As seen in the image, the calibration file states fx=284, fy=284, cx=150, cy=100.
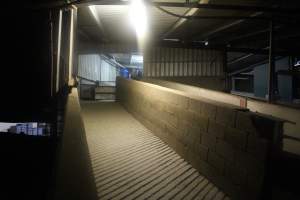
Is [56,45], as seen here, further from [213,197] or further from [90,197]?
[90,197]

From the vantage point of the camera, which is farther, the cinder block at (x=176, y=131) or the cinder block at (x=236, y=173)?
the cinder block at (x=176, y=131)

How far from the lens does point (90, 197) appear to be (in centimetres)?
113

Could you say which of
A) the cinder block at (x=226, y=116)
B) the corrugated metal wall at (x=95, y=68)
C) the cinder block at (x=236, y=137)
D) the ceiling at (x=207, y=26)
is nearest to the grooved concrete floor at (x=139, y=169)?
the cinder block at (x=236, y=137)

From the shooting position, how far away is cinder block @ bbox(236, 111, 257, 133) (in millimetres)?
3195

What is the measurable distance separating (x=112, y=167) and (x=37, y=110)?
11.7 ft

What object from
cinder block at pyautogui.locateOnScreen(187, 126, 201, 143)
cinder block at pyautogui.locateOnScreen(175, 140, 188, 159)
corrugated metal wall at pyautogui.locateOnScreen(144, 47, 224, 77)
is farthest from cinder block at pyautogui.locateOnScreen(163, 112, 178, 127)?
corrugated metal wall at pyautogui.locateOnScreen(144, 47, 224, 77)

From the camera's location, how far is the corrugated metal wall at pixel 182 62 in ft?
45.2

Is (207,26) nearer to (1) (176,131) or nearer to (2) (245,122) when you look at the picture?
(1) (176,131)

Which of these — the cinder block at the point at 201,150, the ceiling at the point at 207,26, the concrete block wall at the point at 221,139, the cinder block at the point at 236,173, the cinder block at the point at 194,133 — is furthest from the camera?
the ceiling at the point at 207,26

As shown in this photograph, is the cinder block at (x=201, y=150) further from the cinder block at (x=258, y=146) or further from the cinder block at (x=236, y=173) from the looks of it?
the cinder block at (x=258, y=146)

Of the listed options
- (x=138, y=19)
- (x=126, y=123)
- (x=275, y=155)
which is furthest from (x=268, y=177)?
(x=138, y=19)

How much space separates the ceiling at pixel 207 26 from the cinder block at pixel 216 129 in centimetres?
255

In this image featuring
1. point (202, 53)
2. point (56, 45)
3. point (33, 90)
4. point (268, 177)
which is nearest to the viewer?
point (268, 177)

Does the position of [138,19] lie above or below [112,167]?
above
